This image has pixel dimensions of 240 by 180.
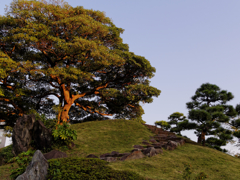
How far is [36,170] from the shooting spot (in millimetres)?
7105

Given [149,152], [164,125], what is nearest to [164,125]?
[164,125]

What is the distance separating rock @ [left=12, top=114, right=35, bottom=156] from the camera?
37.0ft

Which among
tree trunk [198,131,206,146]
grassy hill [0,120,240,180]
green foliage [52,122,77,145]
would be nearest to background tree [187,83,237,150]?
tree trunk [198,131,206,146]

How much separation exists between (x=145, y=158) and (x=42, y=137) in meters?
6.12

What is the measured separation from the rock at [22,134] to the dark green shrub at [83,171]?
4.43 metres

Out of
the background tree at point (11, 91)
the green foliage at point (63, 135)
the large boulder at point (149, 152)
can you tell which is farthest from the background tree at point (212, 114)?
the background tree at point (11, 91)

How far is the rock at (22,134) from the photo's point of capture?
37.0 ft

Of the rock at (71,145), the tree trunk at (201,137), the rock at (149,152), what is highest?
the tree trunk at (201,137)

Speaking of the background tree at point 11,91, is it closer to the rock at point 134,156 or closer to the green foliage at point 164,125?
the rock at point 134,156

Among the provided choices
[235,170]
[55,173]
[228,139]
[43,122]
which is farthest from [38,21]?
[228,139]

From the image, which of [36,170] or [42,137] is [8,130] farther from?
[36,170]

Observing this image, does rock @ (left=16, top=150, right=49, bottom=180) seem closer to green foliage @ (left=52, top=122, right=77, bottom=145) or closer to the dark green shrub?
the dark green shrub

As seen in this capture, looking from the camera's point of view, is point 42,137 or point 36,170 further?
point 42,137

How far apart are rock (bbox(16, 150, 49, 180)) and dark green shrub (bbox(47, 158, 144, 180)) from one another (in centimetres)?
22
